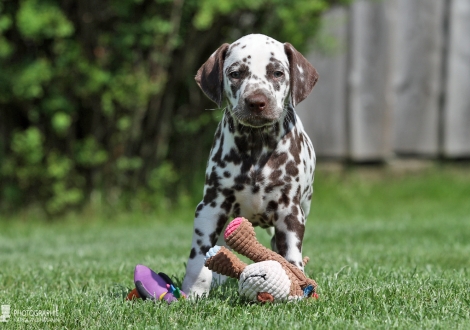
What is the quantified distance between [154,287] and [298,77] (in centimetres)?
144

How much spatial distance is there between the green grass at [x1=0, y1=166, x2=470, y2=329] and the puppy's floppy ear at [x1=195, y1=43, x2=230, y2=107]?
1135 millimetres

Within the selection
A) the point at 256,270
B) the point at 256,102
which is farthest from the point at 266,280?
the point at 256,102

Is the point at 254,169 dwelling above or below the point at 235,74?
below

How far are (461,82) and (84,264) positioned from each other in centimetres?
710

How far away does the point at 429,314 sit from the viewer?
11.3 ft

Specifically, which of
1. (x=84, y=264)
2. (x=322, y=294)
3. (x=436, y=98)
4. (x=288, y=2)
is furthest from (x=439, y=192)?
(x=322, y=294)

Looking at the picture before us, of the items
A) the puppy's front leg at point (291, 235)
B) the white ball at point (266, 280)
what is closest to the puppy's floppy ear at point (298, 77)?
the puppy's front leg at point (291, 235)

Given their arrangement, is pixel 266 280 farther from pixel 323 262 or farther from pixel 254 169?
pixel 323 262

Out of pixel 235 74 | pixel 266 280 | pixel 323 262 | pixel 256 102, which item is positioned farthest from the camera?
pixel 323 262

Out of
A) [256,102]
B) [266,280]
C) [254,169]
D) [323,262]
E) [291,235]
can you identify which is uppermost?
[256,102]

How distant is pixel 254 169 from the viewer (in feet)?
13.1

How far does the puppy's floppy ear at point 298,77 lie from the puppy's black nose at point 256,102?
0.37m

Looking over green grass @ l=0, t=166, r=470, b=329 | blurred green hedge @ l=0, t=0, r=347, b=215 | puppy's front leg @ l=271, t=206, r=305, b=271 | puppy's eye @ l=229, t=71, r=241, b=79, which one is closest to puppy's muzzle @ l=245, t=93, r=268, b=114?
puppy's eye @ l=229, t=71, r=241, b=79

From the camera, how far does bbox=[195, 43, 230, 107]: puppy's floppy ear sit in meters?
4.22
